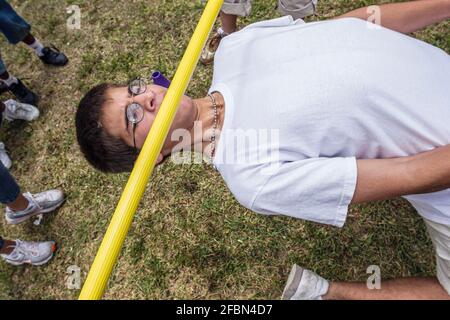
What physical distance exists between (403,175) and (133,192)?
1014mm

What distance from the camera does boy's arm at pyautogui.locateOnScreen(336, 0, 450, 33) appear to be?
1.75 metres

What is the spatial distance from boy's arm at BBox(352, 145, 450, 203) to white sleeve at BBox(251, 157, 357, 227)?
0.17 feet

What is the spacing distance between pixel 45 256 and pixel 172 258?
0.97 metres

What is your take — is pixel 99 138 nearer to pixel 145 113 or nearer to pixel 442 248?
pixel 145 113

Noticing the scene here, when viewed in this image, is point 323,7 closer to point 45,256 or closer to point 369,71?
point 369,71

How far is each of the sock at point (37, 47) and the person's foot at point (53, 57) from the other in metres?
0.02

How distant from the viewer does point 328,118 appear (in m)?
1.47

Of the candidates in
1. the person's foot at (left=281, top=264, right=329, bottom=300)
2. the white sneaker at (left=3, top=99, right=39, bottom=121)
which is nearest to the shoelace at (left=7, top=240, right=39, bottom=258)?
the white sneaker at (left=3, top=99, right=39, bottom=121)

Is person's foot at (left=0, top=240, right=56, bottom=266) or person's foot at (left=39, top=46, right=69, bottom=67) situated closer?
person's foot at (left=0, top=240, right=56, bottom=266)

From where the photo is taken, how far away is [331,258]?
8.02 feet

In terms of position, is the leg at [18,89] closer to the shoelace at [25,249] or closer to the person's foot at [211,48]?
the shoelace at [25,249]

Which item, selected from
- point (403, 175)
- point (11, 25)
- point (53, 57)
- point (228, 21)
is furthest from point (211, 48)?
point (403, 175)

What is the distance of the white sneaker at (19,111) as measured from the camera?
3.42 meters

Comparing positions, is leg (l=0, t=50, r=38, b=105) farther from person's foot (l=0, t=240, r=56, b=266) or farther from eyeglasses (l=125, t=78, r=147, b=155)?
eyeglasses (l=125, t=78, r=147, b=155)
